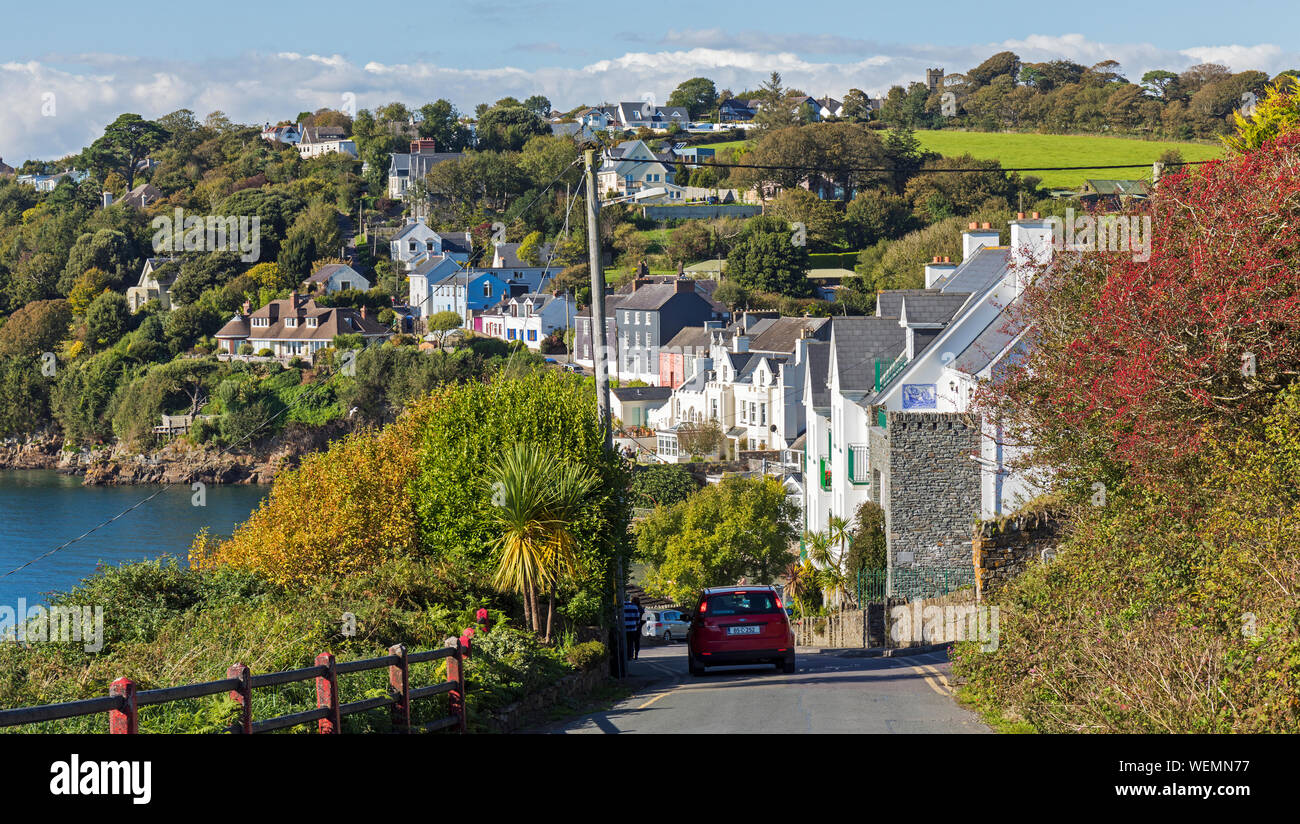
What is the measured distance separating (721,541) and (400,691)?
1691 inches

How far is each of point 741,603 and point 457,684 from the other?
8.37m

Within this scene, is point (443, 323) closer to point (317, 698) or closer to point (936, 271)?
point (936, 271)

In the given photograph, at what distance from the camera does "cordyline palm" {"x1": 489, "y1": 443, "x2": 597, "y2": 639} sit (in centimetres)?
1889

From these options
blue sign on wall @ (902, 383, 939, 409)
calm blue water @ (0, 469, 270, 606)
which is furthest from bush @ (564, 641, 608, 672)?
calm blue water @ (0, 469, 270, 606)

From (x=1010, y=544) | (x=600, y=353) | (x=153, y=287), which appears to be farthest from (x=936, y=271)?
(x=153, y=287)

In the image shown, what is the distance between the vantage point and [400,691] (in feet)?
40.5

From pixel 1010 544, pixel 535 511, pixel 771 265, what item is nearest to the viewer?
pixel 535 511

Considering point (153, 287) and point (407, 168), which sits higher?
point (407, 168)

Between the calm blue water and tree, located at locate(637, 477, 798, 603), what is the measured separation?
23304mm

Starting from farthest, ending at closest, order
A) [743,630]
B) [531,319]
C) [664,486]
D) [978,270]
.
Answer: [531,319] < [664,486] < [978,270] < [743,630]

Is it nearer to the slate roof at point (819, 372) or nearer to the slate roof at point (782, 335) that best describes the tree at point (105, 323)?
the slate roof at point (782, 335)

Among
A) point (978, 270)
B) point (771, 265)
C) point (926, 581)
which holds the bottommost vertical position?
point (926, 581)

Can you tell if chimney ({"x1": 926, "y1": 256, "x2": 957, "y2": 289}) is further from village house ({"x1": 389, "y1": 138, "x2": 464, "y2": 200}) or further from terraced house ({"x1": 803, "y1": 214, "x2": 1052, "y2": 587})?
village house ({"x1": 389, "y1": 138, "x2": 464, "y2": 200})

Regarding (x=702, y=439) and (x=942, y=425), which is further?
(x=702, y=439)
